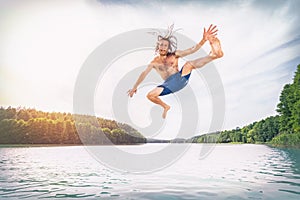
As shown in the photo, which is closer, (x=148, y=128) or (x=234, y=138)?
(x=148, y=128)

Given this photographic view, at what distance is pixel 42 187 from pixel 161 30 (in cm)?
653

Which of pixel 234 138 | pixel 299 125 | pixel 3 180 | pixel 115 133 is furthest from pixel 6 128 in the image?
pixel 234 138

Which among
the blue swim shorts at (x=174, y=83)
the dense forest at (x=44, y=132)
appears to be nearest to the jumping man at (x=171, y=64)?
the blue swim shorts at (x=174, y=83)

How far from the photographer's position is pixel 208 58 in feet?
18.3

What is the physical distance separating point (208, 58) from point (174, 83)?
773 mm

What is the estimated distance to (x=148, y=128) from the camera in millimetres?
8602

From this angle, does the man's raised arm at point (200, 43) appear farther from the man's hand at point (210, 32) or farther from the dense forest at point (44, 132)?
the dense forest at point (44, 132)

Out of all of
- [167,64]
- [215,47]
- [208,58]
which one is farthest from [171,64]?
[215,47]

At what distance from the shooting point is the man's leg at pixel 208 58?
209 inches

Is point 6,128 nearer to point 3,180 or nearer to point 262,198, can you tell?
point 3,180

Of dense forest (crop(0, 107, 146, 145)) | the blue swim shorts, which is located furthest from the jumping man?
dense forest (crop(0, 107, 146, 145))

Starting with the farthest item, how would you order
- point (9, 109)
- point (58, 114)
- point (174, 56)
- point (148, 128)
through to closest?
point (58, 114), point (9, 109), point (148, 128), point (174, 56)

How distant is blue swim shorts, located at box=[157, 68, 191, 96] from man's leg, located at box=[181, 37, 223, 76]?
0.09m

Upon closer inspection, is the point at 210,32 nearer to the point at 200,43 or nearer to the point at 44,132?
the point at 200,43
